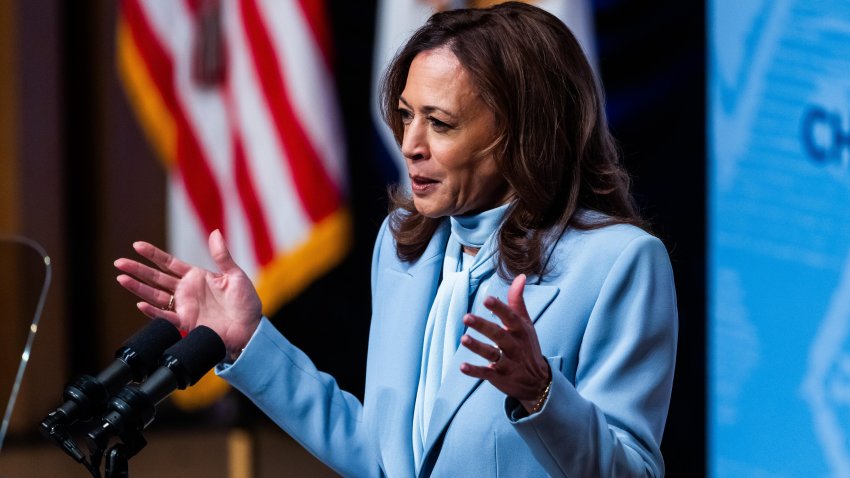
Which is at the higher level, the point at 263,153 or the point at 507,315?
the point at 507,315

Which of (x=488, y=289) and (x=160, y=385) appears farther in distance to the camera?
(x=488, y=289)

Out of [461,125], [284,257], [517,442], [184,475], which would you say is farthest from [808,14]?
[184,475]

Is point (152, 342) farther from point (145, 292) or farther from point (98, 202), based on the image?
point (98, 202)

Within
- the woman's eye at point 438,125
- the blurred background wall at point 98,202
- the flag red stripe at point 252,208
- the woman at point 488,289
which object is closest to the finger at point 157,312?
the woman at point 488,289

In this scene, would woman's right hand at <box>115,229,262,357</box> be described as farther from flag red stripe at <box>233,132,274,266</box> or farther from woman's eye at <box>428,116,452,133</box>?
flag red stripe at <box>233,132,274,266</box>

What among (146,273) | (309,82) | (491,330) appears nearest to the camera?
(491,330)

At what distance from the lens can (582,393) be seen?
153 cm

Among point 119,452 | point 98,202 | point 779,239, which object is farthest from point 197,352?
point 98,202

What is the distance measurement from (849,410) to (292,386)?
1.35 meters

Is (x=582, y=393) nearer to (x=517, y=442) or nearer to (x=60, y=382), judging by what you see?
(x=517, y=442)

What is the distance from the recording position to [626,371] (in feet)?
5.00

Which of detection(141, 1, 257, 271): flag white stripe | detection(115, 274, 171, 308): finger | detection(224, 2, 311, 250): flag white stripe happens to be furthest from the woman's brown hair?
detection(141, 1, 257, 271): flag white stripe

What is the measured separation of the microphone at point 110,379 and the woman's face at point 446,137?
0.41 m

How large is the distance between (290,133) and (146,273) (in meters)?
A: 2.31
